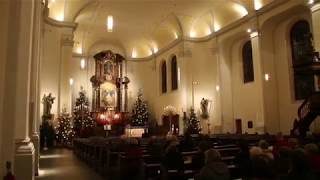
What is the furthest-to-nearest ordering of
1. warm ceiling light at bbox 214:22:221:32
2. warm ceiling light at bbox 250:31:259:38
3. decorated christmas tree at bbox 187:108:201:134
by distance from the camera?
warm ceiling light at bbox 214:22:221:32
decorated christmas tree at bbox 187:108:201:134
warm ceiling light at bbox 250:31:259:38

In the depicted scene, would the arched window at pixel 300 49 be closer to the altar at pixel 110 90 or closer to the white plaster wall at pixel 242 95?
the white plaster wall at pixel 242 95

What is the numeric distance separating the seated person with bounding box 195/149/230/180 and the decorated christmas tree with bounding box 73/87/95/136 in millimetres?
18050

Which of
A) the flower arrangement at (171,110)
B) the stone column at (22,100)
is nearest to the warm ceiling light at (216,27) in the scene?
the flower arrangement at (171,110)

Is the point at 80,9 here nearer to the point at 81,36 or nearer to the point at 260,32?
the point at 81,36

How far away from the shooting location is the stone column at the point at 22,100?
5816mm

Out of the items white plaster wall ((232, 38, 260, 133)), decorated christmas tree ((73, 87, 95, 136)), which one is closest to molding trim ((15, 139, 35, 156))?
white plaster wall ((232, 38, 260, 133))

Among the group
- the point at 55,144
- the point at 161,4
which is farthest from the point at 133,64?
the point at 55,144

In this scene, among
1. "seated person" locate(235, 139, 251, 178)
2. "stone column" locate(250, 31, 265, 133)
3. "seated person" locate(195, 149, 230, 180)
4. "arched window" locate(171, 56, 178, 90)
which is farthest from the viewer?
"arched window" locate(171, 56, 178, 90)

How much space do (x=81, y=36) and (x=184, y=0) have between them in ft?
31.9

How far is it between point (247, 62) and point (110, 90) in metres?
12.3

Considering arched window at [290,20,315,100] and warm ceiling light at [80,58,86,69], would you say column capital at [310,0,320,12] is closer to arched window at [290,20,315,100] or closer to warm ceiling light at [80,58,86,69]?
arched window at [290,20,315,100]

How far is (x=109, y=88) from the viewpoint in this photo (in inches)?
1052

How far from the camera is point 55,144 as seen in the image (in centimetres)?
1745

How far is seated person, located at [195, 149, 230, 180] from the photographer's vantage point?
12.0ft
